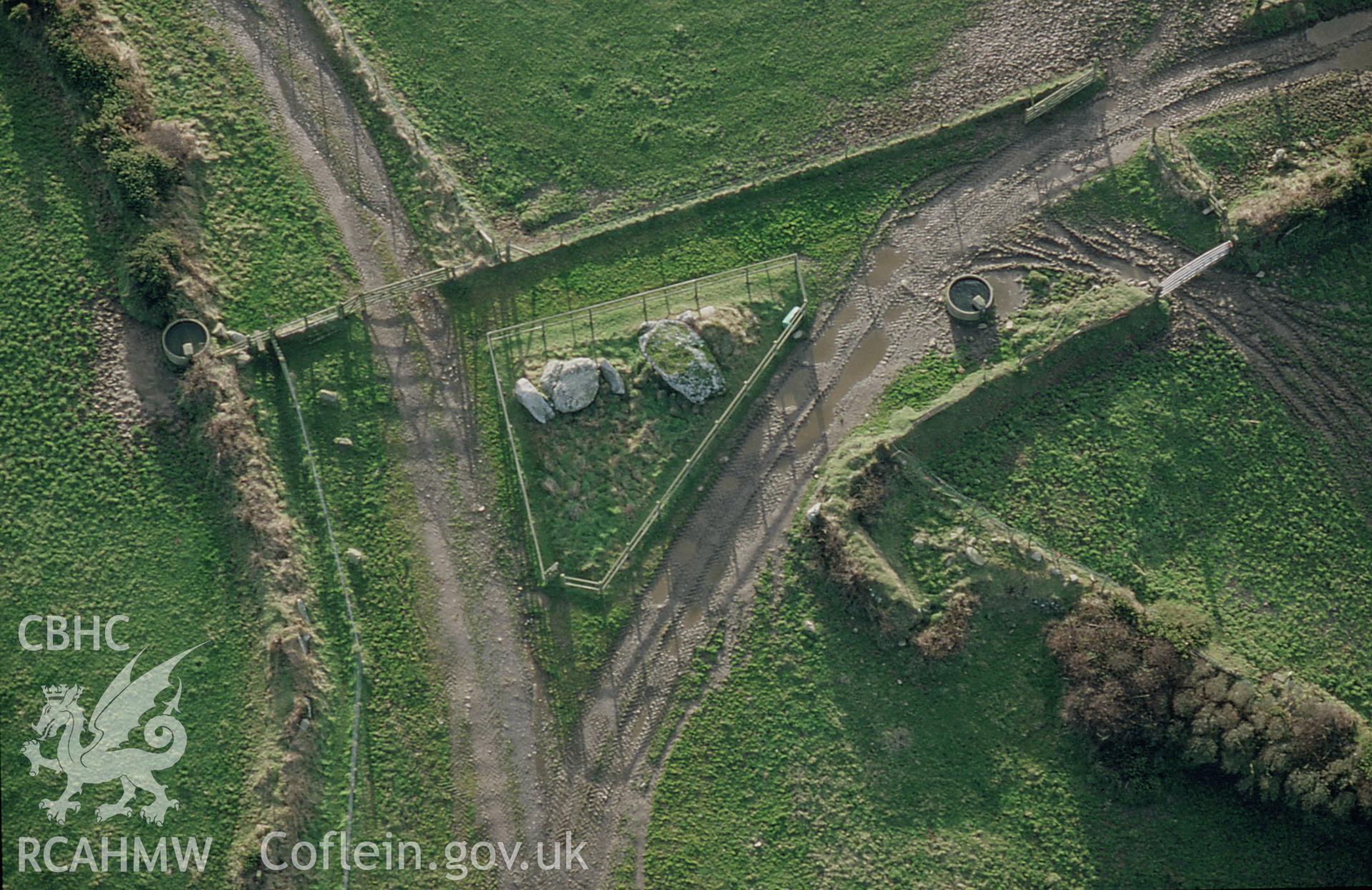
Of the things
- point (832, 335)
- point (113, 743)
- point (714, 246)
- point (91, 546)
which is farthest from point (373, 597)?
point (832, 335)

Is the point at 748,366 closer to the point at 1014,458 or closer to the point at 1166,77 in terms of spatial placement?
the point at 1014,458

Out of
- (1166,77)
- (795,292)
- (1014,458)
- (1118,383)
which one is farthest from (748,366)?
(1166,77)

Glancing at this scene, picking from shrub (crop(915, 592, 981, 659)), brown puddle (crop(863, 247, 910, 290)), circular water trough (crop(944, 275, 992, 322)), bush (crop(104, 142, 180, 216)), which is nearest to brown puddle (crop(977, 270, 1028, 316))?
circular water trough (crop(944, 275, 992, 322))

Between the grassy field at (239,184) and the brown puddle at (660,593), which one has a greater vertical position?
the grassy field at (239,184)

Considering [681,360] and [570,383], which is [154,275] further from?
[681,360]

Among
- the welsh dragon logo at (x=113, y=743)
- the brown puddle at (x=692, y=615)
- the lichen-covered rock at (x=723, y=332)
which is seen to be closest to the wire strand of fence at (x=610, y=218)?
the lichen-covered rock at (x=723, y=332)

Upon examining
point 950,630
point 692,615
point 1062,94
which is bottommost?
point 950,630

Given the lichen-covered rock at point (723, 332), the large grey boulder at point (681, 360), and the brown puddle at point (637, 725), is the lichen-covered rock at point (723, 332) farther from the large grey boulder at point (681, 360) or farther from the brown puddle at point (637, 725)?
the brown puddle at point (637, 725)
